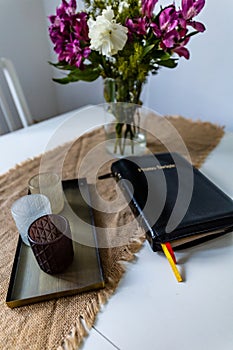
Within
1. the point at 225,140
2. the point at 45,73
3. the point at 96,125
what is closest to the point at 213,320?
the point at 225,140

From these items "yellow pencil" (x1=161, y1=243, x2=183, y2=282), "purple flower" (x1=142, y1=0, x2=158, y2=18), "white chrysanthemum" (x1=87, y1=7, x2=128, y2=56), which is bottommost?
"yellow pencil" (x1=161, y1=243, x2=183, y2=282)

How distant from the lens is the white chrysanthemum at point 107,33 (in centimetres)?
64

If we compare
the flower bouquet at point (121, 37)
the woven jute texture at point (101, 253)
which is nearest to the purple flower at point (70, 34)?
the flower bouquet at point (121, 37)

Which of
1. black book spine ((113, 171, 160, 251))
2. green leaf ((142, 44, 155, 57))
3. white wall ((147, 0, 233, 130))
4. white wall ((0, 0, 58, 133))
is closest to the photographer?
black book spine ((113, 171, 160, 251))

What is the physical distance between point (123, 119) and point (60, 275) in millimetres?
522

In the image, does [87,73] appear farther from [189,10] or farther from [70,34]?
[189,10]

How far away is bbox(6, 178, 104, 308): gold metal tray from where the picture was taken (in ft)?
1.62

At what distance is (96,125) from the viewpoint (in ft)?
3.85

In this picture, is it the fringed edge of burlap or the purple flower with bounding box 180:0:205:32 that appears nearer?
the fringed edge of burlap

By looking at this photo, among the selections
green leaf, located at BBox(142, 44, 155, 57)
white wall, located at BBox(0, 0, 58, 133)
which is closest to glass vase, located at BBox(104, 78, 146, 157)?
green leaf, located at BBox(142, 44, 155, 57)

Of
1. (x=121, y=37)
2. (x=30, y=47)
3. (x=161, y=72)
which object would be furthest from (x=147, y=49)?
(x=30, y=47)

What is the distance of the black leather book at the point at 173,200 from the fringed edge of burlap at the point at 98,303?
5 centimetres

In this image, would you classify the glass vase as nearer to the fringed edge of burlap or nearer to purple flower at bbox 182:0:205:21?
purple flower at bbox 182:0:205:21

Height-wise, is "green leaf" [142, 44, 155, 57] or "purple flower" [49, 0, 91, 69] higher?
"purple flower" [49, 0, 91, 69]
